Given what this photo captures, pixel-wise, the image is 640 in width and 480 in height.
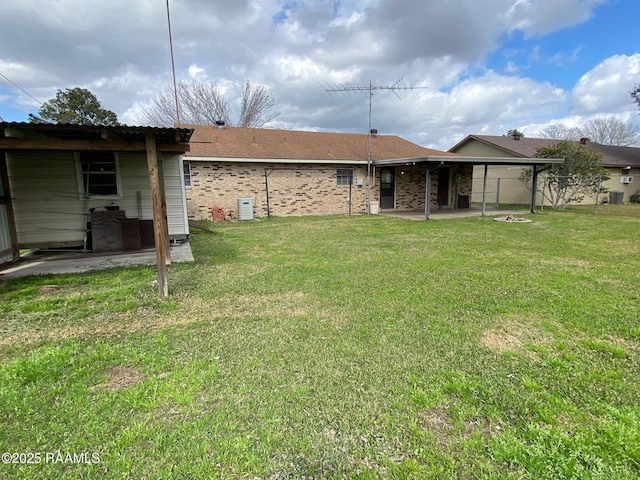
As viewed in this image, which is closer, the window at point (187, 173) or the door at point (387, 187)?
the window at point (187, 173)

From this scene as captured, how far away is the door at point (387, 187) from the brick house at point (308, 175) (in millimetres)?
46

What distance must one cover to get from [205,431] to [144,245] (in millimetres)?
6429

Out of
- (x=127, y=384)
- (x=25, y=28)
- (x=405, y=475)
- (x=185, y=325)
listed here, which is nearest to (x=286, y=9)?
(x=25, y=28)


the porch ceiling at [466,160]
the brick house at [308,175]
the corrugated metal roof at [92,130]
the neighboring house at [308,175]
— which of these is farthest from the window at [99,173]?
the porch ceiling at [466,160]

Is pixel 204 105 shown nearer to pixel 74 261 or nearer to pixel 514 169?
pixel 514 169

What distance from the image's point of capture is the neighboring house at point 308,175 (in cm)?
1283

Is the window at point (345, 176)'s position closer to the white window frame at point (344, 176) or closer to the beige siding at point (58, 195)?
the white window frame at point (344, 176)

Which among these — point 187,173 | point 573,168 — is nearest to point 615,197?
point 573,168

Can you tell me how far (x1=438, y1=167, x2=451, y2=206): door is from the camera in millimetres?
17078

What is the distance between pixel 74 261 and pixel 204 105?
22205mm

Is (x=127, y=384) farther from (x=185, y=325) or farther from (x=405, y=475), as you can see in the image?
(x=405, y=475)

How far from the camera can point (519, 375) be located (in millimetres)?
2543

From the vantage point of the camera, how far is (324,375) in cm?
256

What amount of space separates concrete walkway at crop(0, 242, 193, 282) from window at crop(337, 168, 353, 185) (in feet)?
29.2
